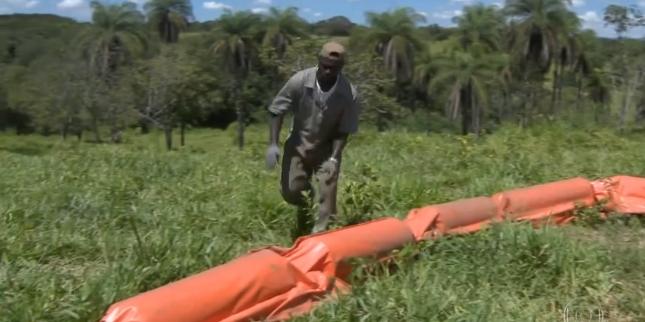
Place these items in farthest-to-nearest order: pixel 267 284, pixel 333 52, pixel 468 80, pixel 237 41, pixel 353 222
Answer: pixel 237 41 → pixel 468 80 → pixel 353 222 → pixel 333 52 → pixel 267 284

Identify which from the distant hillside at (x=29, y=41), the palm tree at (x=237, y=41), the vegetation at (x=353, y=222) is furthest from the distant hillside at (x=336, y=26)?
the vegetation at (x=353, y=222)

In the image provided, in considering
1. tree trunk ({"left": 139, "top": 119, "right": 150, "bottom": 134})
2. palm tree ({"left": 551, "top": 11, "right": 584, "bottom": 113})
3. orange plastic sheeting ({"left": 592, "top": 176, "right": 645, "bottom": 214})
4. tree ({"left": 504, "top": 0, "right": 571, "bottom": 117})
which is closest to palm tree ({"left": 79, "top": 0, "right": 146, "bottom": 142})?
tree trunk ({"left": 139, "top": 119, "right": 150, "bottom": 134})

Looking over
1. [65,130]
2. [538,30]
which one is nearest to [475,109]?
[538,30]

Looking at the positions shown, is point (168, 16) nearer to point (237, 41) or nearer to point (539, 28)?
point (237, 41)

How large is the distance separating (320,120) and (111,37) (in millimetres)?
41772

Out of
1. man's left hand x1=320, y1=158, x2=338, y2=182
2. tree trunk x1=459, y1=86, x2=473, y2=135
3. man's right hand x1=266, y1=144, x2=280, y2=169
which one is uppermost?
man's right hand x1=266, y1=144, x2=280, y2=169

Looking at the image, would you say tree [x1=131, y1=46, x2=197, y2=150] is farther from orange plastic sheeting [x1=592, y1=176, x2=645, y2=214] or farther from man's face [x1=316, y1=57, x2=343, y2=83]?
man's face [x1=316, y1=57, x2=343, y2=83]

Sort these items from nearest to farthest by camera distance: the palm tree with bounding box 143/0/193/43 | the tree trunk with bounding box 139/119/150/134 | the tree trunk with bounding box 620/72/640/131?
the tree trunk with bounding box 620/72/640/131
the tree trunk with bounding box 139/119/150/134
the palm tree with bounding box 143/0/193/43

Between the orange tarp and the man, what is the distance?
649 millimetres

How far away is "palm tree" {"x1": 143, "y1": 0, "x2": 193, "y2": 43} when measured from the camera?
50.0m

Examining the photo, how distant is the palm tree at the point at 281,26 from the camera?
4412cm

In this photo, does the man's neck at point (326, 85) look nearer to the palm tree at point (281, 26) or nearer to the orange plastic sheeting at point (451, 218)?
the orange plastic sheeting at point (451, 218)

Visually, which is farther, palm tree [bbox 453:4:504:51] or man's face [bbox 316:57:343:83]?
palm tree [bbox 453:4:504:51]

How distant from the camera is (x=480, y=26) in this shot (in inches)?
1908
